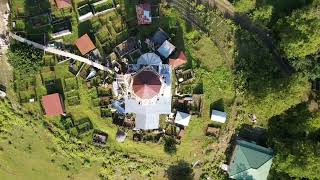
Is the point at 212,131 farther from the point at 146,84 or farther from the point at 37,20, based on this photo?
the point at 37,20

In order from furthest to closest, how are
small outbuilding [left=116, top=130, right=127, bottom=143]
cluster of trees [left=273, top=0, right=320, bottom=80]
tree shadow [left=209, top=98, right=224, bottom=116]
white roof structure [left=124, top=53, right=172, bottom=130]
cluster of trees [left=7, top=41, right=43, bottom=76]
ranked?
tree shadow [left=209, top=98, right=224, bottom=116] < small outbuilding [left=116, top=130, right=127, bottom=143] < cluster of trees [left=7, top=41, right=43, bottom=76] < white roof structure [left=124, top=53, right=172, bottom=130] < cluster of trees [left=273, top=0, right=320, bottom=80]

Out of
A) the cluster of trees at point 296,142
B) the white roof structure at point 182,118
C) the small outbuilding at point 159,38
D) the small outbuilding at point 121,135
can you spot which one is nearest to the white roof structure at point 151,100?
the white roof structure at point 182,118

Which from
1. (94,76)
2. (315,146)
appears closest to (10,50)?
(94,76)

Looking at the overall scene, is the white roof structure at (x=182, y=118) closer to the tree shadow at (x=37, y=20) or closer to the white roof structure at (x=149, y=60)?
the white roof structure at (x=149, y=60)

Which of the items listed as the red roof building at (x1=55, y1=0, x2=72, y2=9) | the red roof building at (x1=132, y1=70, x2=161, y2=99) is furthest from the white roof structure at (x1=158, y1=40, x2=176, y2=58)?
the red roof building at (x1=55, y1=0, x2=72, y2=9)

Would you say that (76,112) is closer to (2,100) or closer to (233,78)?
(2,100)

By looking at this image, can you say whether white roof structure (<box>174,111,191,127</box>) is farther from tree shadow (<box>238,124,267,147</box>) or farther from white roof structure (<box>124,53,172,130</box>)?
tree shadow (<box>238,124,267,147</box>)

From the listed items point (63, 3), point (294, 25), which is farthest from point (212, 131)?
point (63, 3)
